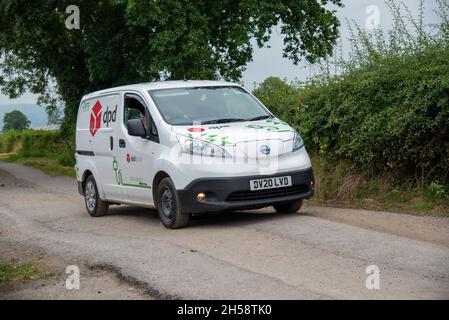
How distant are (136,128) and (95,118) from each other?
7.14 feet

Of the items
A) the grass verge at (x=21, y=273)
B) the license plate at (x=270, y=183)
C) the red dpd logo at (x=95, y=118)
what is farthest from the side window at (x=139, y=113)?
the grass verge at (x=21, y=273)

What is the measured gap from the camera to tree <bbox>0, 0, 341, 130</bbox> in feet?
67.3

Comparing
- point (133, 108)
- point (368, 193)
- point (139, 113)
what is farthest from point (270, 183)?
point (368, 193)

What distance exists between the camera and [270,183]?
32.0 feet

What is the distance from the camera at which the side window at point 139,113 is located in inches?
408

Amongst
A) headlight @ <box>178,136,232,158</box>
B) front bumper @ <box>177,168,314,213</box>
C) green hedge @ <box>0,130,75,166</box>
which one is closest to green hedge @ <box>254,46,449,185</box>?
front bumper @ <box>177,168,314,213</box>

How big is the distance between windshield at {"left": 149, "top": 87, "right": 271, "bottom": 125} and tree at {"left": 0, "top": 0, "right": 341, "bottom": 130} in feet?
29.1

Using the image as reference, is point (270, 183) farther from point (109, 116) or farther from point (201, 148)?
point (109, 116)

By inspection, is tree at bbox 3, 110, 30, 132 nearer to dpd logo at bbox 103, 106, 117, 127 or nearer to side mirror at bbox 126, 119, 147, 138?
dpd logo at bbox 103, 106, 117, 127

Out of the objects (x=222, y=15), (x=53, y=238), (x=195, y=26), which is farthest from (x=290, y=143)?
(x=222, y=15)

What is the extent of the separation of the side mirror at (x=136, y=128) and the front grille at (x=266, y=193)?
1.77 m

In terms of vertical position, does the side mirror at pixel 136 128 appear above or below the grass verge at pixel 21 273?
above

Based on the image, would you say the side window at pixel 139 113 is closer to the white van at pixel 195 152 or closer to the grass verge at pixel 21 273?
the white van at pixel 195 152
